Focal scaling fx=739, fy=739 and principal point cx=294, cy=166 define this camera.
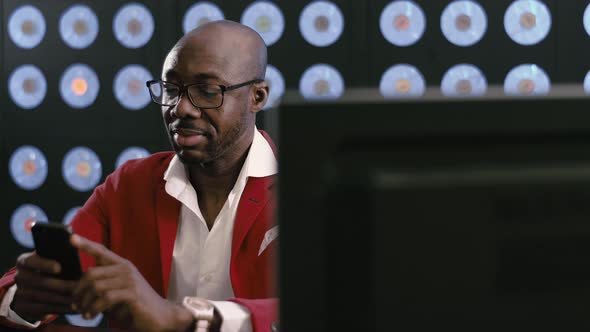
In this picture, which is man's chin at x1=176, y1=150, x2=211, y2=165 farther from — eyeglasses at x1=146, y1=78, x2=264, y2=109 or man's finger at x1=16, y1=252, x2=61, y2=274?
man's finger at x1=16, y1=252, x2=61, y2=274

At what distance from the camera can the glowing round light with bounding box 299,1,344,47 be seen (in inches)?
98.3

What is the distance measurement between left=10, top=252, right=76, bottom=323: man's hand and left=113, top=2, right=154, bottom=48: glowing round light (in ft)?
5.20

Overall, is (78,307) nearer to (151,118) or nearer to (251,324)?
(251,324)

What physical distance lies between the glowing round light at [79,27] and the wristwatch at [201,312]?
6.23ft

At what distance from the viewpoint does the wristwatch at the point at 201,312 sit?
0.95m

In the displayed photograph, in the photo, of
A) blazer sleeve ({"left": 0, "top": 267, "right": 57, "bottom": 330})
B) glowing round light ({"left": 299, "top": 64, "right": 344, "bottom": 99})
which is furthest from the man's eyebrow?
glowing round light ({"left": 299, "top": 64, "right": 344, "bottom": 99})

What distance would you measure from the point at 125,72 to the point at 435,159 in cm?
242

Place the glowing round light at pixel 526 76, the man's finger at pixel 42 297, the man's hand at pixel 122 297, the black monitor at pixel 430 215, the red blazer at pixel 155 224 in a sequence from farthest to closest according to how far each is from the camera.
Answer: the glowing round light at pixel 526 76, the red blazer at pixel 155 224, the man's finger at pixel 42 297, the man's hand at pixel 122 297, the black monitor at pixel 430 215

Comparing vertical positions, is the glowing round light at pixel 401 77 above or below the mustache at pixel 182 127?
above

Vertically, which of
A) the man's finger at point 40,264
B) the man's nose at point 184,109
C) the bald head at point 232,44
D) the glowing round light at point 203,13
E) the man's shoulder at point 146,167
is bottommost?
the man's finger at point 40,264

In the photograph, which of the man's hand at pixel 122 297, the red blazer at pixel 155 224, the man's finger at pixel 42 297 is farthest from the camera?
the red blazer at pixel 155 224

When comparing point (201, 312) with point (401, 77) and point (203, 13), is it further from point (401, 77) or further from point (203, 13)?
point (203, 13)

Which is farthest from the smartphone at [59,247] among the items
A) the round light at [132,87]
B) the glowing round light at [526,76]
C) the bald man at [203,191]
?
the glowing round light at [526,76]

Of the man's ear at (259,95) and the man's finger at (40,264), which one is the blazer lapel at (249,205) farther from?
the man's finger at (40,264)
